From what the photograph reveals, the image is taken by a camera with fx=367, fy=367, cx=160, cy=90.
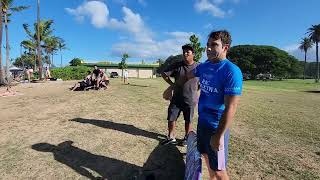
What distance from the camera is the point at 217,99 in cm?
404

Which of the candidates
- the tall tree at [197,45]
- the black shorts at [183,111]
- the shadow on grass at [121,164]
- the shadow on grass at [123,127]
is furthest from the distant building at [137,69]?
the shadow on grass at [121,164]

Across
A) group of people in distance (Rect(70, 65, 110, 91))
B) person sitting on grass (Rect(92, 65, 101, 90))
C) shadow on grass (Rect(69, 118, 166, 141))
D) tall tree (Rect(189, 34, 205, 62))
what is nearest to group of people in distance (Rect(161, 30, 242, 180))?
shadow on grass (Rect(69, 118, 166, 141))

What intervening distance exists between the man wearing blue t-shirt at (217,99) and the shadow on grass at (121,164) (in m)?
1.71

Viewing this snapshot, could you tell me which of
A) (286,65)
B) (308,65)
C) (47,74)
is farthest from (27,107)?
(308,65)

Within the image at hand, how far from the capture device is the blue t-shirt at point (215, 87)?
12.3 ft

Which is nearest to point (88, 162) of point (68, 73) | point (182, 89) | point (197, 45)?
Answer: point (182, 89)

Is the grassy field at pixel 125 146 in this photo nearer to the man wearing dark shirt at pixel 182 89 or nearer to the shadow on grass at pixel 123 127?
the shadow on grass at pixel 123 127

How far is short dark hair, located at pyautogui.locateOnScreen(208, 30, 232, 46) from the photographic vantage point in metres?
3.99

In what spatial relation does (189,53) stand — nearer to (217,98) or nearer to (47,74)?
(217,98)

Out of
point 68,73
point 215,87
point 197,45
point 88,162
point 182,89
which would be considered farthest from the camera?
point 68,73

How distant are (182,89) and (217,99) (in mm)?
3389

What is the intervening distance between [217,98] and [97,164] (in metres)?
Result: 3.26

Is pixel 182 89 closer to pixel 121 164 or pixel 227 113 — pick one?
pixel 121 164

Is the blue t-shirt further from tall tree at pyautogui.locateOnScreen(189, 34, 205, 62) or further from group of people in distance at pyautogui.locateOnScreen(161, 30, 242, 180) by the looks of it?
tall tree at pyautogui.locateOnScreen(189, 34, 205, 62)
